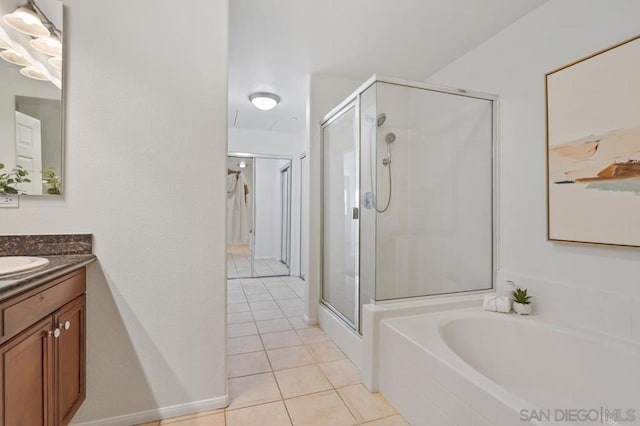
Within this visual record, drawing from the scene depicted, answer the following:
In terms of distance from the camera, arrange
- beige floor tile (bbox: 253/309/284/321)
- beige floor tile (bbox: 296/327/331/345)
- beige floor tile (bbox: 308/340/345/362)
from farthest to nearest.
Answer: beige floor tile (bbox: 253/309/284/321)
beige floor tile (bbox: 296/327/331/345)
beige floor tile (bbox: 308/340/345/362)

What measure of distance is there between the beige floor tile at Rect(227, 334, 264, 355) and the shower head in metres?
2.03

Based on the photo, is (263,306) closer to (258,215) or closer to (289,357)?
(289,357)

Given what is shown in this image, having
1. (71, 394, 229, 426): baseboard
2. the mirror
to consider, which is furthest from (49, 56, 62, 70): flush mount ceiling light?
(71, 394, 229, 426): baseboard

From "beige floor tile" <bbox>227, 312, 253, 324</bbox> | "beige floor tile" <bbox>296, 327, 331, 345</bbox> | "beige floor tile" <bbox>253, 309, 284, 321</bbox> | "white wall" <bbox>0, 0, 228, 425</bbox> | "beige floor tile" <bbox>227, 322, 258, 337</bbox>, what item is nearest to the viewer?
"white wall" <bbox>0, 0, 228, 425</bbox>

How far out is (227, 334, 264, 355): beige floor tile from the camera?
250 cm

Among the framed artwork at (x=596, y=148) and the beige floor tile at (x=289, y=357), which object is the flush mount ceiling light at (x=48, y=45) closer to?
the beige floor tile at (x=289, y=357)

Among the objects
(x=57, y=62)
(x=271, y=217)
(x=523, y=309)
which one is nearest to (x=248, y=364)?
(x=523, y=309)

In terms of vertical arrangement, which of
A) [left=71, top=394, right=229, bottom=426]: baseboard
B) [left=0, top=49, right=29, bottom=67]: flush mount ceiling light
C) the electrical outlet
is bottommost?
[left=71, top=394, right=229, bottom=426]: baseboard

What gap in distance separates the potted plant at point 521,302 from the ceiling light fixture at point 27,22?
3.16 meters

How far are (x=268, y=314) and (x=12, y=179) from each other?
8.18 feet

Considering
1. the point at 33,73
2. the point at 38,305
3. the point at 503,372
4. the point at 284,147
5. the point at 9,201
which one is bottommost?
the point at 503,372

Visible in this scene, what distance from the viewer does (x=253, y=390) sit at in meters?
1.94

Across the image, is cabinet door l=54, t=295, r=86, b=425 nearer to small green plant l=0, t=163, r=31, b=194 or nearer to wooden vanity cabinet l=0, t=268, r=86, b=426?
wooden vanity cabinet l=0, t=268, r=86, b=426

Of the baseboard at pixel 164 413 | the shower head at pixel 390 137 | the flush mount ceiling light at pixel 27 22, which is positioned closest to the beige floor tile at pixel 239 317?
the baseboard at pixel 164 413
